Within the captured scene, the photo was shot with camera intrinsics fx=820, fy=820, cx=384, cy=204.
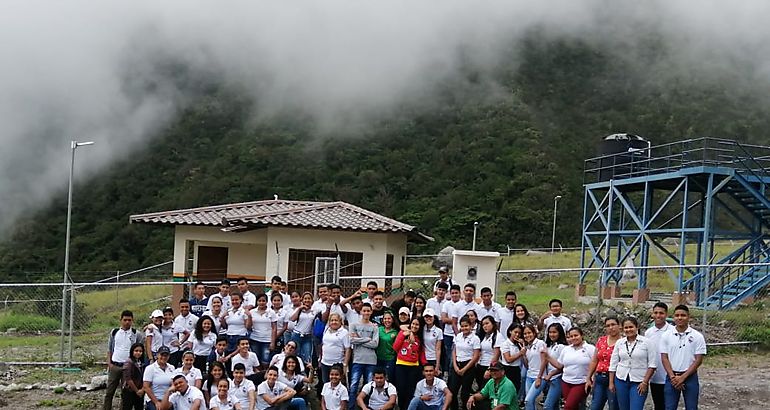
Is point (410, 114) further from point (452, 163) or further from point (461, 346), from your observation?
point (461, 346)

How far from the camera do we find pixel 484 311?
35.1 feet

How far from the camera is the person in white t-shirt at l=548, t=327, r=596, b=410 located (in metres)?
9.14

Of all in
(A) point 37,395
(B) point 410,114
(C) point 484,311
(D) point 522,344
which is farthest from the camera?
(B) point 410,114

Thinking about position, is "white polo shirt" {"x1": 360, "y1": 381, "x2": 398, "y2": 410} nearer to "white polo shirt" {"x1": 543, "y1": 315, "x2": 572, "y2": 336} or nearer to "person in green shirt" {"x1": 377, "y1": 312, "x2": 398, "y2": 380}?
"person in green shirt" {"x1": 377, "y1": 312, "x2": 398, "y2": 380}

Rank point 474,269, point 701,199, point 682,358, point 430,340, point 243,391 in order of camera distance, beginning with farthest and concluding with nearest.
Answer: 1. point 701,199
2. point 474,269
3. point 430,340
4. point 243,391
5. point 682,358

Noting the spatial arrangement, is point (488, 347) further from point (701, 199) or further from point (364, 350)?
point (701, 199)

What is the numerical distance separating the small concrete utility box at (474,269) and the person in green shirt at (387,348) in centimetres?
252

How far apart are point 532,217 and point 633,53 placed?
1225 inches

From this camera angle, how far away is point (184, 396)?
9305 millimetres

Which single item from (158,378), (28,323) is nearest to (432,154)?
(28,323)

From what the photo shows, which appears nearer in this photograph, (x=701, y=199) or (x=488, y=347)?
(x=488, y=347)

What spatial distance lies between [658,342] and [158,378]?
18.7 ft

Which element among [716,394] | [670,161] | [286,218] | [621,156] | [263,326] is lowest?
[716,394]

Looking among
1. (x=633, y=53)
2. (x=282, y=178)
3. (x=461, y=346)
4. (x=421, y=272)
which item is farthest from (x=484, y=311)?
(x=633, y=53)
